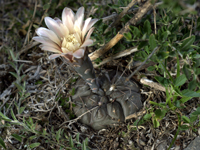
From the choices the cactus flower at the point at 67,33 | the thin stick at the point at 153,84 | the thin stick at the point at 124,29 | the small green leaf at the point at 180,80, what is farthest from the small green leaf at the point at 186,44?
the cactus flower at the point at 67,33

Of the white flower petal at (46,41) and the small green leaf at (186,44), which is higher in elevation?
the white flower petal at (46,41)

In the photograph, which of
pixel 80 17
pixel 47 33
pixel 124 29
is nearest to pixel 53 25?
pixel 47 33

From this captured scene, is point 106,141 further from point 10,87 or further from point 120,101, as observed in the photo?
point 10,87

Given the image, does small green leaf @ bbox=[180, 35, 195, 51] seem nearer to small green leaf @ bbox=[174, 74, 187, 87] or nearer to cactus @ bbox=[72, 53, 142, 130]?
small green leaf @ bbox=[174, 74, 187, 87]

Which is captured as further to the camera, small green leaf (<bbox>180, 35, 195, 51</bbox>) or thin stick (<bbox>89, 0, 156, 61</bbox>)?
thin stick (<bbox>89, 0, 156, 61</bbox>)

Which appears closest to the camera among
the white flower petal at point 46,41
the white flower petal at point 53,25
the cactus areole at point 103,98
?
the white flower petal at point 46,41

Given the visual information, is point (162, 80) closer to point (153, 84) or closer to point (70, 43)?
point (153, 84)

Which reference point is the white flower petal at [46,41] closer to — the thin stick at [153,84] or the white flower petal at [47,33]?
the white flower petal at [47,33]

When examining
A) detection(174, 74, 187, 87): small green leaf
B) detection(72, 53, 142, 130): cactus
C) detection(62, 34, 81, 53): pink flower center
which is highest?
detection(62, 34, 81, 53): pink flower center

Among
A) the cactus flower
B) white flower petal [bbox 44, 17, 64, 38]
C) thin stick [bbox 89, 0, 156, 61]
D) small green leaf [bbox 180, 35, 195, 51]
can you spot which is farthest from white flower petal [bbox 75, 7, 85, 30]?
small green leaf [bbox 180, 35, 195, 51]
